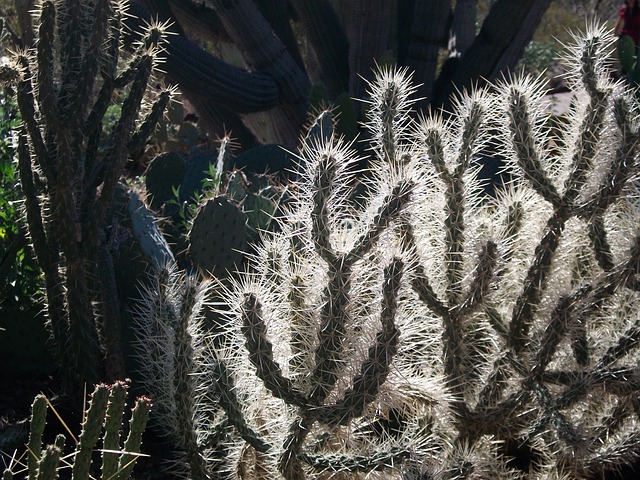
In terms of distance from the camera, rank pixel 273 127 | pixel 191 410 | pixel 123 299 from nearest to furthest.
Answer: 1. pixel 191 410
2. pixel 123 299
3. pixel 273 127

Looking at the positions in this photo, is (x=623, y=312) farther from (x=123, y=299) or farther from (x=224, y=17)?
(x=224, y=17)

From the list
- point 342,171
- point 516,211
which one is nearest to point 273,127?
point 516,211

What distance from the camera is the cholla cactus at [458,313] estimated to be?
2332 millimetres

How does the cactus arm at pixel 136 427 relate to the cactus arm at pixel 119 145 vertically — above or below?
below

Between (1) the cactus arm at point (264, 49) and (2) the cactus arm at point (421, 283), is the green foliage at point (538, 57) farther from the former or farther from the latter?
(2) the cactus arm at point (421, 283)

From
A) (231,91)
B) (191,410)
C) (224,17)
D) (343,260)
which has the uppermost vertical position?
(224,17)

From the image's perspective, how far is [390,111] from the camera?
10.4 ft

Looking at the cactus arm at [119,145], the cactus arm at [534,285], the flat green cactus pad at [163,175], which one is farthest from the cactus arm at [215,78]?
the cactus arm at [534,285]

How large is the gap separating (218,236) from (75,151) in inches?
26.1

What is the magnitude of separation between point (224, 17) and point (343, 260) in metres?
4.58

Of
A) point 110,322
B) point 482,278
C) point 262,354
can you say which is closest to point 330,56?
point 110,322

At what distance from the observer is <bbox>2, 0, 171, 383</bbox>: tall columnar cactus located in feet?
9.86

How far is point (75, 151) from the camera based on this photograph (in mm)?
Answer: 3121

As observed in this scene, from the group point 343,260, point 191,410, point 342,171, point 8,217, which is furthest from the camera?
point 8,217
